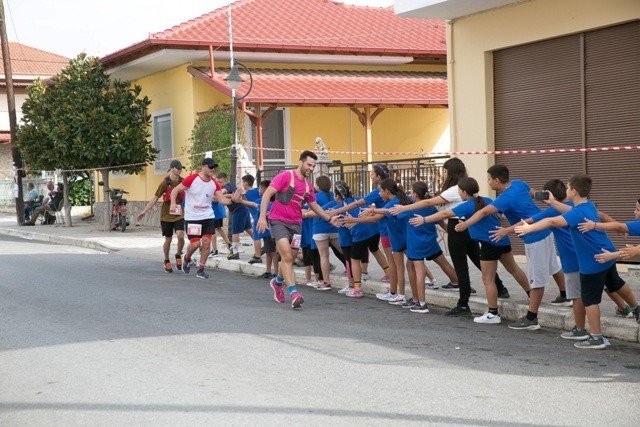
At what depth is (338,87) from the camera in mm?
26297

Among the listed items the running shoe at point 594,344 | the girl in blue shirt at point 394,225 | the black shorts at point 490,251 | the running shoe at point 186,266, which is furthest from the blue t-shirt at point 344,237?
the running shoe at point 594,344

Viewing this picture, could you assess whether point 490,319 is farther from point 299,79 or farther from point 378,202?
point 299,79

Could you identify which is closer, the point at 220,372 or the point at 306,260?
the point at 220,372

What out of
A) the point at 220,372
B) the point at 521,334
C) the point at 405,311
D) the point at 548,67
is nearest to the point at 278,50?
the point at 548,67

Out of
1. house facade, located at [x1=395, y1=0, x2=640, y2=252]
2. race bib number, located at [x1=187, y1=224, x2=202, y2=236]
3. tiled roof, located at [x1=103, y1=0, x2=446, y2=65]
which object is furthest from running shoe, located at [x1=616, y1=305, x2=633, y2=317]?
tiled roof, located at [x1=103, y1=0, x2=446, y2=65]

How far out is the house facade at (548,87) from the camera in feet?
47.5

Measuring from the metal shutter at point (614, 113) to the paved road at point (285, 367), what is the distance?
14.3 feet

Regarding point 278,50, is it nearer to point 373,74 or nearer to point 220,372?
point 373,74

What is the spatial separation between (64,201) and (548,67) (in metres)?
19.4

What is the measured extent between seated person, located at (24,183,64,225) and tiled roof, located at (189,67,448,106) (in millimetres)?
8802

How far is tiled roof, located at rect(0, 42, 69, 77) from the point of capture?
5512cm

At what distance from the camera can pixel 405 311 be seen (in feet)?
38.5

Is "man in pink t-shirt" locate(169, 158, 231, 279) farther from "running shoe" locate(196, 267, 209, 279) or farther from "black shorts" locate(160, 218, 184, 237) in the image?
"black shorts" locate(160, 218, 184, 237)

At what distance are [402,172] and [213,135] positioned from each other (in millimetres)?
8792
